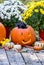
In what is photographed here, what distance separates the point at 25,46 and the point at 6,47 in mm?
301

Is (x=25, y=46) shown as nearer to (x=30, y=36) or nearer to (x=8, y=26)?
(x=30, y=36)

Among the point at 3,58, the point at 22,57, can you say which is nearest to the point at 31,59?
the point at 22,57

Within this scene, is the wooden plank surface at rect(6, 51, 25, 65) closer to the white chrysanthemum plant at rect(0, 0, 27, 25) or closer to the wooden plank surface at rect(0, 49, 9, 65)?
the wooden plank surface at rect(0, 49, 9, 65)

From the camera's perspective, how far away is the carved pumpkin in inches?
149

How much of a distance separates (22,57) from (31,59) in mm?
135

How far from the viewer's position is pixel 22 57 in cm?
318

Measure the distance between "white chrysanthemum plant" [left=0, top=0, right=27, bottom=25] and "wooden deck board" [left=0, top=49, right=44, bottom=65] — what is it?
2.69 ft

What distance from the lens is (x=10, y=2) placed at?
173 inches

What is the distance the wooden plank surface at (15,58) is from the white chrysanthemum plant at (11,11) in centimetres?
92

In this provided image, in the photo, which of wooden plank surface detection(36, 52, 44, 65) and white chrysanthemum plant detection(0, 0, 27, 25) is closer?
wooden plank surface detection(36, 52, 44, 65)

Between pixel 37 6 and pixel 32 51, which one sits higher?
pixel 37 6

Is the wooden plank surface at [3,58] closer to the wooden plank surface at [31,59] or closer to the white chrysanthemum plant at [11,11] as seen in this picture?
the wooden plank surface at [31,59]

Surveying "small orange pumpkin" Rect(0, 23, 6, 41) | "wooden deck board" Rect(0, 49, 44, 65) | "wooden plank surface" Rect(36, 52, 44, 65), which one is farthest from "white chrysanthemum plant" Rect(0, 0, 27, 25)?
"wooden plank surface" Rect(36, 52, 44, 65)

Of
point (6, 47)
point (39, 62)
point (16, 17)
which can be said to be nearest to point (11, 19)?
point (16, 17)
